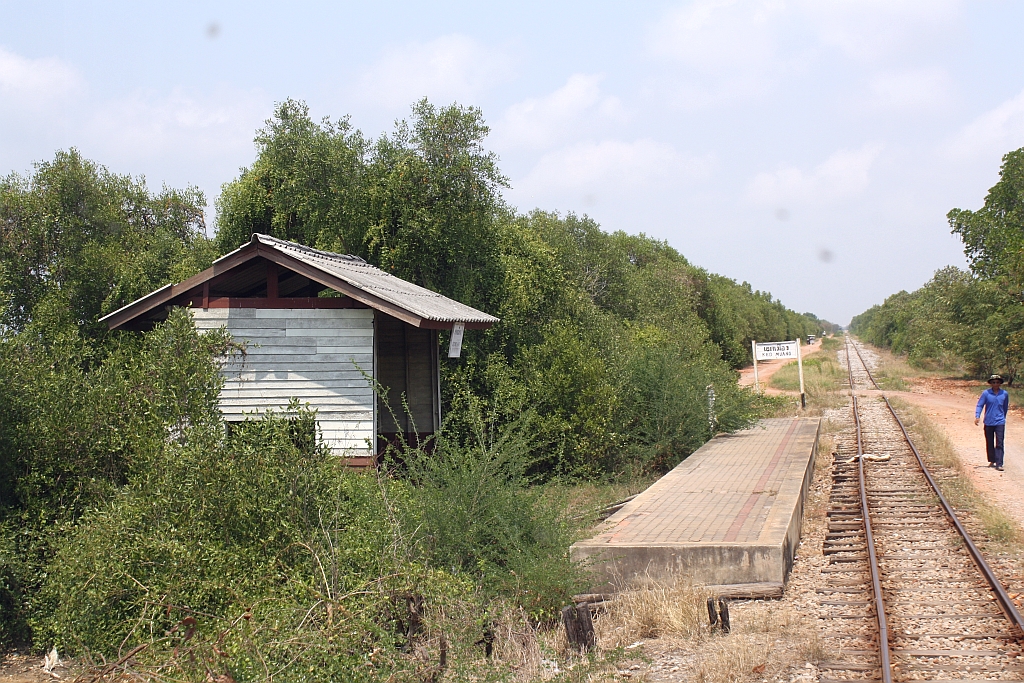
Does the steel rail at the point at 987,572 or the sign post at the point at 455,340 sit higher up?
the sign post at the point at 455,340

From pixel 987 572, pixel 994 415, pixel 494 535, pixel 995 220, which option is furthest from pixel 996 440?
pixel 995 220

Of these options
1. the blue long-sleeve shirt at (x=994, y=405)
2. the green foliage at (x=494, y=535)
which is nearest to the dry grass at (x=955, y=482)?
the blue long-sleeve shirt at (x=994, y=405)

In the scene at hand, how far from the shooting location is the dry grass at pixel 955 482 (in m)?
10.6

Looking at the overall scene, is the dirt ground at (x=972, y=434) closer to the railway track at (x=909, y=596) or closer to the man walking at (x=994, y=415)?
the man walking at (x=994, y=415)

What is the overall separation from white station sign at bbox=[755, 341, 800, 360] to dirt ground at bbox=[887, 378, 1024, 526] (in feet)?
14.0

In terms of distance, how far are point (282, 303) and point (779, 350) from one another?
726 inches

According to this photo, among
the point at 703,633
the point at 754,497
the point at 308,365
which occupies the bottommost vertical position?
the point at 703,633

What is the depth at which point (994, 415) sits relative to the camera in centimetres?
1560

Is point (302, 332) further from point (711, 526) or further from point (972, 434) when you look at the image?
point (972, 434)

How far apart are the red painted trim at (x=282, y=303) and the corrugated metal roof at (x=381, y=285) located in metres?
0.38

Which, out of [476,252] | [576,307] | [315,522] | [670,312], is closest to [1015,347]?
[670,312]

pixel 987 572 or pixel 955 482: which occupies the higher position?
pixel 955 482

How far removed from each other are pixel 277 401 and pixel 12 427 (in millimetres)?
3109

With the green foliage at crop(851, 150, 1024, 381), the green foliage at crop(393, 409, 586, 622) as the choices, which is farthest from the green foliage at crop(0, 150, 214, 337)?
the green foliage at crop(851, 150, 1024, 381)
